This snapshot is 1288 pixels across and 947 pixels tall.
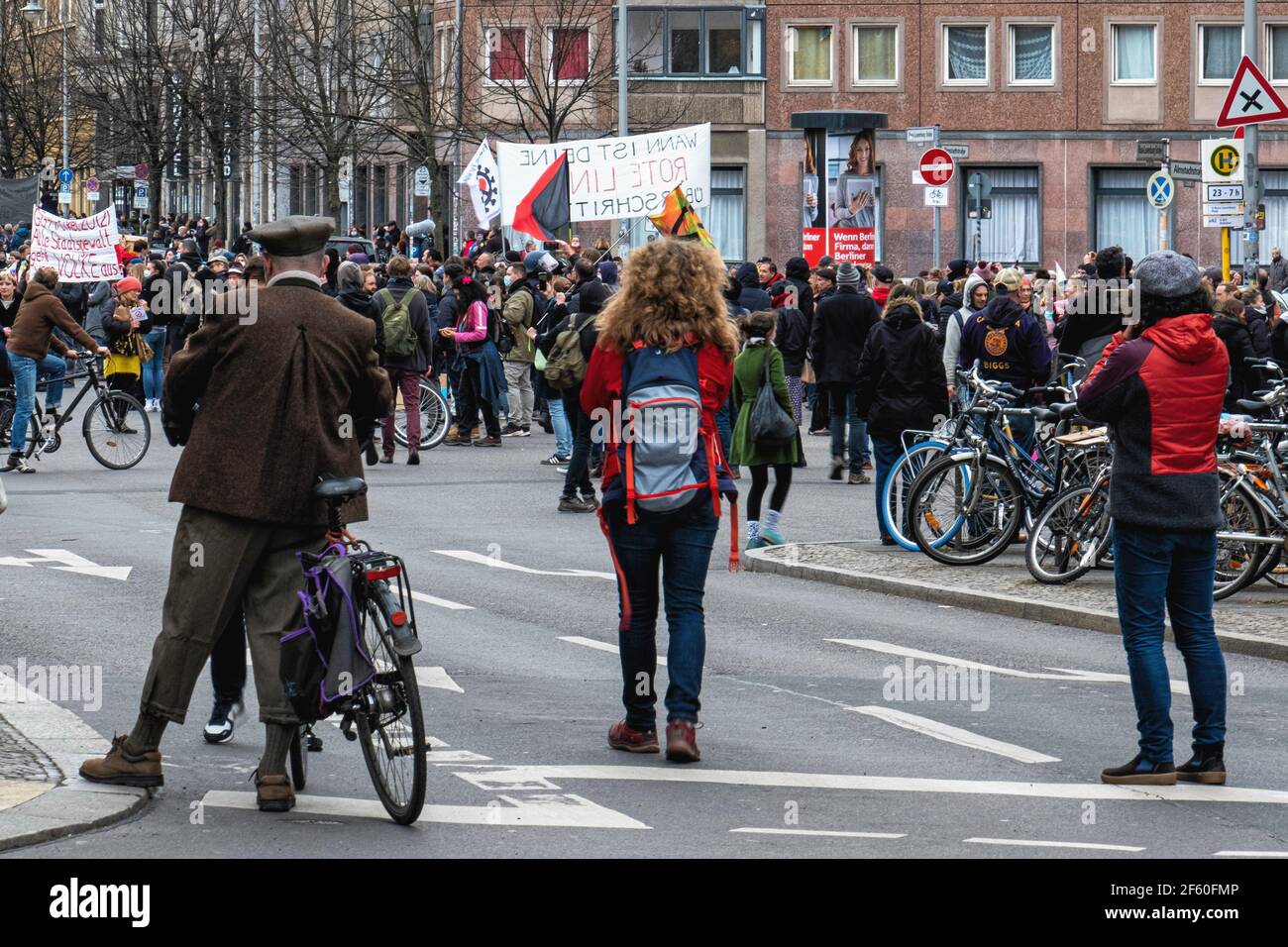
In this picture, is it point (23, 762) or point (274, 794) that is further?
point (23, 762)

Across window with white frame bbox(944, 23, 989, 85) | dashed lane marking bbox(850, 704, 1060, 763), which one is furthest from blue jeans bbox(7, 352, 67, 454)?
window with white frame bbox(944, 23, 989, 85)

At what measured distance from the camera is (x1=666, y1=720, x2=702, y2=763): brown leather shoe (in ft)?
27.1

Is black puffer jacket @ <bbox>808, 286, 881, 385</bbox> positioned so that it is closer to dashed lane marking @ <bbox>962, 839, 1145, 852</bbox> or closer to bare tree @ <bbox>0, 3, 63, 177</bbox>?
dashed lane marking @ <bbox>962, 839, 1145, 852</bbox>

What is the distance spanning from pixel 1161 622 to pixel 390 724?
8.99ft

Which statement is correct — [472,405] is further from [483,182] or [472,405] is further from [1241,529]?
[1241,529]

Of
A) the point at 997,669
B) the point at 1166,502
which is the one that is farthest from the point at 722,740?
the point at 997,669

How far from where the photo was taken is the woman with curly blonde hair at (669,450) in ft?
27.1

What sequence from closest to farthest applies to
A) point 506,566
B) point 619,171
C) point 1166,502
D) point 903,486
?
point 1166,502 < point 506,566 < point 903,486 < point 619,171

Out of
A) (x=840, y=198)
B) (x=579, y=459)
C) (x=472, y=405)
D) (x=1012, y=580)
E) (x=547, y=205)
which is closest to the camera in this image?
(x=1012, y=580)

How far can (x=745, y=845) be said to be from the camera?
688 centimetres

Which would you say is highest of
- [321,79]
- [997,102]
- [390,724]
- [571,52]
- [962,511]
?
Result: [571,52]

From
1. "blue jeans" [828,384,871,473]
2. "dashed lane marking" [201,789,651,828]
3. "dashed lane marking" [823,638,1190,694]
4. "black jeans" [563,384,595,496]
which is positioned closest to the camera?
"dashed lane marking" [201,789,651,828]

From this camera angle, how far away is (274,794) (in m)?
7.32

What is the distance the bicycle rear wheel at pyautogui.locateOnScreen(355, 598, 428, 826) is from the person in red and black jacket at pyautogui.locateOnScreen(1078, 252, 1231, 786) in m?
2.47
